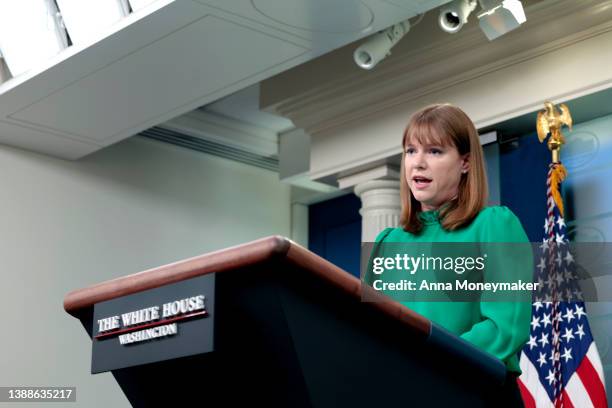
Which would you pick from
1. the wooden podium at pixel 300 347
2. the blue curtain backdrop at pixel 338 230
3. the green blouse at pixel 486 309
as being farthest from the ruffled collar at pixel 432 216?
the blue curtain backdrop at pixel 338 230

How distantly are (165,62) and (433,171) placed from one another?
3.32 m

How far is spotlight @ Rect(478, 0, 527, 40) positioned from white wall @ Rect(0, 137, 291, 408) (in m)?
2.94

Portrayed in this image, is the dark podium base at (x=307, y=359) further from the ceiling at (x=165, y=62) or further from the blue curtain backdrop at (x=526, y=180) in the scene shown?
the blue curtain backdrop at (x=526, y=180)

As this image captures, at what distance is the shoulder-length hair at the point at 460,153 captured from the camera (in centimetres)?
151

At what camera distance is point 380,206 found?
5461 mm

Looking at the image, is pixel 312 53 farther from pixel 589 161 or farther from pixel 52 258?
pixel 52 258

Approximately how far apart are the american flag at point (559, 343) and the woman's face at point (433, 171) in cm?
284

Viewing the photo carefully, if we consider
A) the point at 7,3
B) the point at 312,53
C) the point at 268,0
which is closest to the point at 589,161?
the point at 312,53

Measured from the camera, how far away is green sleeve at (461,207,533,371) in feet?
4.56

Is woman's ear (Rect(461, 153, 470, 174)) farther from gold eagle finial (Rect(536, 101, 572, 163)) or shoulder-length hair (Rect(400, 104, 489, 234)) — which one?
gold eagle finial (Rect(536, 101, 572, 163))

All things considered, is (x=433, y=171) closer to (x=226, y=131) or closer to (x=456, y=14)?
(x=456, y=14)

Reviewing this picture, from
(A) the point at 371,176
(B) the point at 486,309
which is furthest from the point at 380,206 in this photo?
(B) the point at 486,309

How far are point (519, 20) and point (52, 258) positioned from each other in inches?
125

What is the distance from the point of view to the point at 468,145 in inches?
61.2
